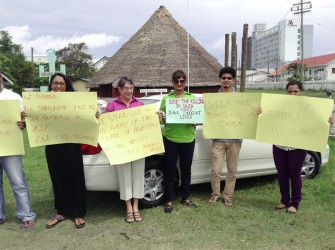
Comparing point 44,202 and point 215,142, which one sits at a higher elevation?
point 215,142

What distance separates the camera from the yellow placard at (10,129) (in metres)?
3.75

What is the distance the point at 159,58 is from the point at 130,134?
46.0 ft

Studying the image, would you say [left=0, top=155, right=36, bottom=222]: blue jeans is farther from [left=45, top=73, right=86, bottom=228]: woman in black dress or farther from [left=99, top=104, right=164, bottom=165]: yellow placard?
[left=99, top=104, right=164, bottom=165]: yellow placard

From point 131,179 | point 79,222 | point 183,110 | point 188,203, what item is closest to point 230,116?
point 183,110

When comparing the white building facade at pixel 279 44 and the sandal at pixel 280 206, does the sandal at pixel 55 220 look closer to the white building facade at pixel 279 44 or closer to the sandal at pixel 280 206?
the sandal at pixel 280 206

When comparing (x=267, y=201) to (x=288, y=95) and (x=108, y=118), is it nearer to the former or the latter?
(x=288, y=95)

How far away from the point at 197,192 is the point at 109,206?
1.35 meters

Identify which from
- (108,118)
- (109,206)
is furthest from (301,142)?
(109,206)

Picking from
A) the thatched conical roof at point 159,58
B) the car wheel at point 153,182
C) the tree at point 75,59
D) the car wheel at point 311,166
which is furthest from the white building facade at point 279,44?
the car wheel at point 153,182

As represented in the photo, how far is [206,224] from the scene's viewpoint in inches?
156

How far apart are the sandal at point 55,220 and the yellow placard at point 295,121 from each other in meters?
2.60

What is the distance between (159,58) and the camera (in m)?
17.7

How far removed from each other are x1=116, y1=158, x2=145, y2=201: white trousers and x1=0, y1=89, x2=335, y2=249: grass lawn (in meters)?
0.35

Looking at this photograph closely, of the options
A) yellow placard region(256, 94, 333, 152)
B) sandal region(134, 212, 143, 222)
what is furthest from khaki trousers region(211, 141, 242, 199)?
sandal region(134, 212, 143, 222)
